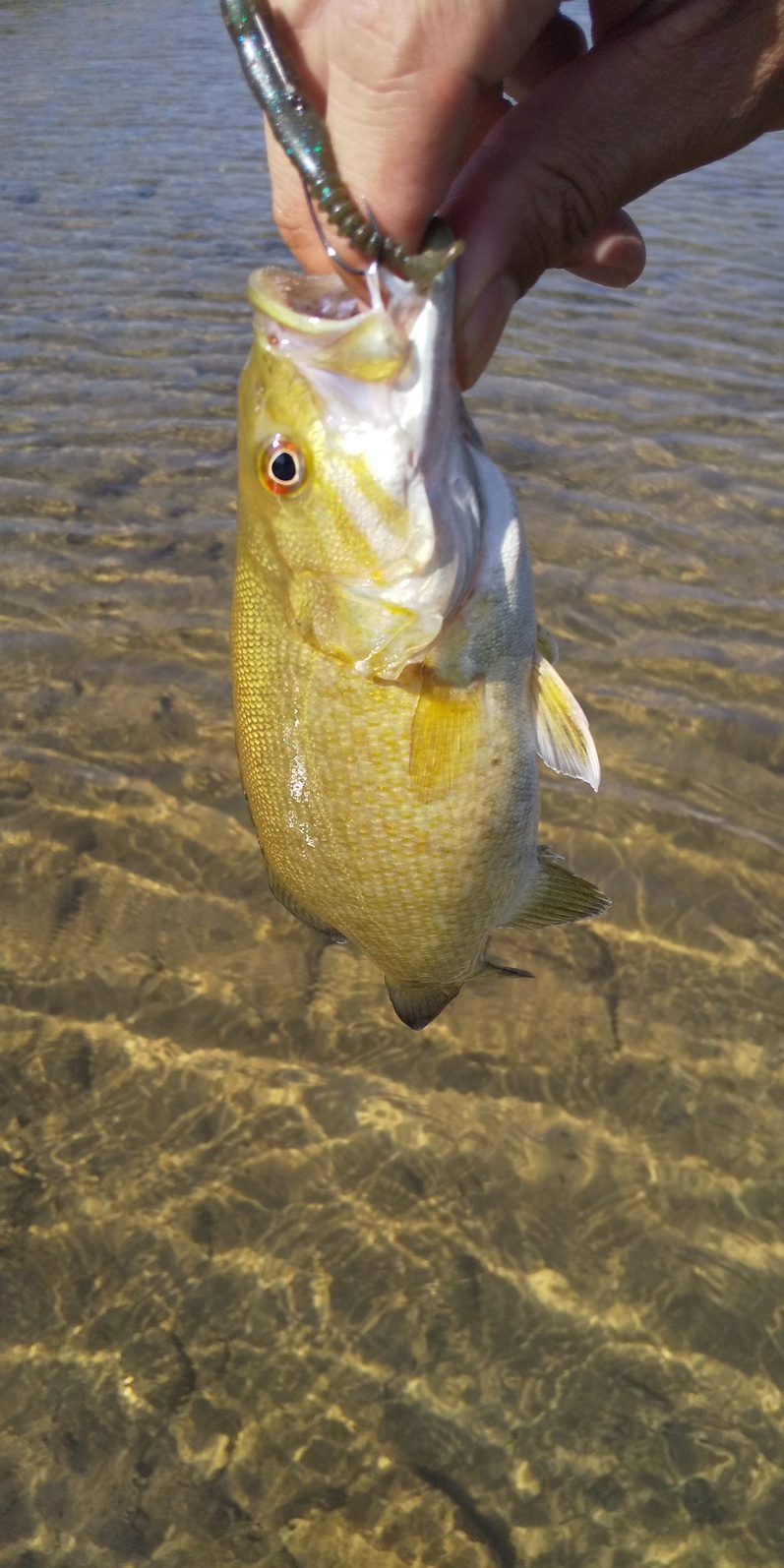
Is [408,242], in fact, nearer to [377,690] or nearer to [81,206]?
[377,690]

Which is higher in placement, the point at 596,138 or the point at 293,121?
the point at 293,121

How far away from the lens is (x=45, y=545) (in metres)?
7.57

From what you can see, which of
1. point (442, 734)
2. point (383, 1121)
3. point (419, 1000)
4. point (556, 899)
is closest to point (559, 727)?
point (442, 734)

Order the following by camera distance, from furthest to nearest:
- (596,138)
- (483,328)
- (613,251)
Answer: (613,251) < (596,138) < (483,328)

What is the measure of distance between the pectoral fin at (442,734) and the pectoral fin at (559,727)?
199mm

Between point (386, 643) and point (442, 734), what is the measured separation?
211 millimetres

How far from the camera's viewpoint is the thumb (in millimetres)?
2432

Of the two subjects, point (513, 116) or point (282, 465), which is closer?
point (282, 465)

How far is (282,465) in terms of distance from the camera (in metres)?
2.40

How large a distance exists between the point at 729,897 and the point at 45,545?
468 centimetres

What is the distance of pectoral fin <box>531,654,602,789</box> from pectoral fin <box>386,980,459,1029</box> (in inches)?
22.3

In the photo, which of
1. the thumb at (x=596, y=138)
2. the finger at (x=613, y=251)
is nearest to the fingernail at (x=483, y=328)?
the thumb at (x=596, y=138)

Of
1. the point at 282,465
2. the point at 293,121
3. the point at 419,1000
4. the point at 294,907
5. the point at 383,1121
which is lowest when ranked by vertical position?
the point at 383,1121

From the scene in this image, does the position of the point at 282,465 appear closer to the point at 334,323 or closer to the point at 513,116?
the point at 334,323
